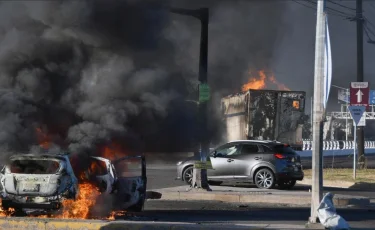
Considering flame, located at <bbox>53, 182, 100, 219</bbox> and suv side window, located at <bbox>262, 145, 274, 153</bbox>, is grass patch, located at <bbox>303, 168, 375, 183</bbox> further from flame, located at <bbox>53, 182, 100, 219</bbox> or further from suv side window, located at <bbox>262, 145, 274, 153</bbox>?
flame, located at <bbox>53, 182, 100, 219</bbox>

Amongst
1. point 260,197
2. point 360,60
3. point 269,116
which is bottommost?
point 260,197

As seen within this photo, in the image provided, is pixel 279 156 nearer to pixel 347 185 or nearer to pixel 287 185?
pixel 287 185

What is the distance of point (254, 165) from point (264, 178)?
486 mm

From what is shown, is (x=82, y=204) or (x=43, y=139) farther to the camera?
(x=43, y=139)

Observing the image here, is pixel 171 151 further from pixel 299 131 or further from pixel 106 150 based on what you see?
pixel 299 131

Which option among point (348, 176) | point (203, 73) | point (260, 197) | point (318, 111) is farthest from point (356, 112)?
point (318, 111)

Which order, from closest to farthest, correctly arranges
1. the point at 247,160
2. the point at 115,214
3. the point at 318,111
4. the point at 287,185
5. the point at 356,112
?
the point at 318,111
the point at 115,214
the point at 247,160
the point at 287,185
the point at 356,112

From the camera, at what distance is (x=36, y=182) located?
1191cm

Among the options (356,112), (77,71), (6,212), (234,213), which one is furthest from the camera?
(356,112)

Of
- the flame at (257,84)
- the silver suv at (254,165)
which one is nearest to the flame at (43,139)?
the silver suv at (254,165)

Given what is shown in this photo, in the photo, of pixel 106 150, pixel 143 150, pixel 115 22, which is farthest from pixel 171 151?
pixel 115 22

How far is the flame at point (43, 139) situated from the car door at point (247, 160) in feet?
27.5

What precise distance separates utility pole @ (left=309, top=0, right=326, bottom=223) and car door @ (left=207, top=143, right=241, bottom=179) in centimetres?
995

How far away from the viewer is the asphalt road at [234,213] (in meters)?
13.4
